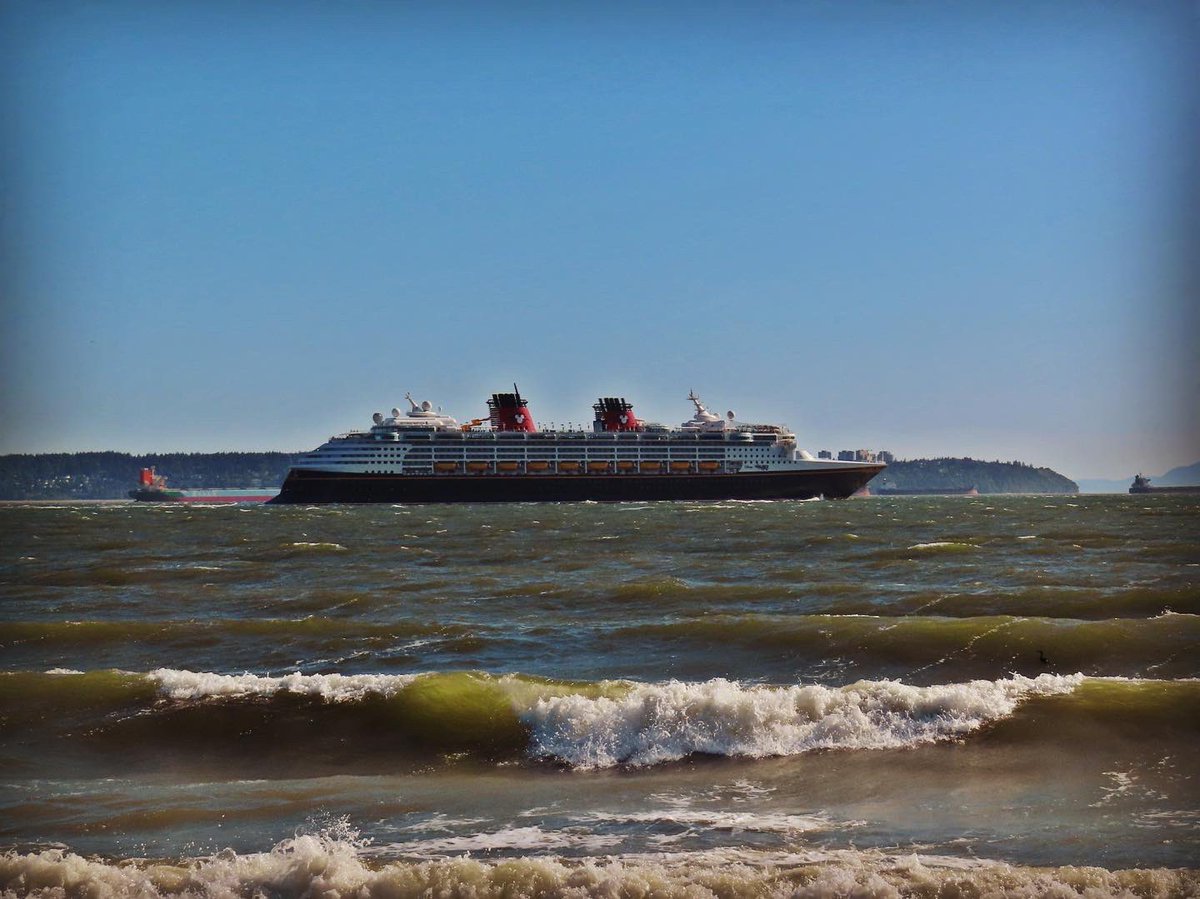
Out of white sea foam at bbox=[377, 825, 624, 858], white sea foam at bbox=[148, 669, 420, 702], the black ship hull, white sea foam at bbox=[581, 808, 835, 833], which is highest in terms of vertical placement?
the black ship hull

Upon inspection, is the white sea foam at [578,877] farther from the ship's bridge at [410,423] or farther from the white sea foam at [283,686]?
the ship's bridge at [410,423]

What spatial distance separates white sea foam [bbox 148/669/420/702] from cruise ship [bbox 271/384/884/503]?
85761mm

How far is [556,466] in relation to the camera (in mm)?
102750

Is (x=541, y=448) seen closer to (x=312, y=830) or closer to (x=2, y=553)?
(x=2, y=553)

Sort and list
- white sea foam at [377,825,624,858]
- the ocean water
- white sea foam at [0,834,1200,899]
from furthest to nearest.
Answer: white sea foam at [377,825,624,858], the ocean water, white sea foam at [0,834,1200,899]

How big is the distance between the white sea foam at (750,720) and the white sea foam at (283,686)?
6.76ft

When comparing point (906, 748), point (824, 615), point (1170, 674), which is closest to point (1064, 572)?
point (824, 615)

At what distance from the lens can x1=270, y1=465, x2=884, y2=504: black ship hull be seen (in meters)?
98.3

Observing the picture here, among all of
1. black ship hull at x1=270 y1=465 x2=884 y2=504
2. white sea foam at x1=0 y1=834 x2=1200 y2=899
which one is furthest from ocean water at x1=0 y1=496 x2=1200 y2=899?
black ship hull at x1=270 y1=465 x2=884 y2=504

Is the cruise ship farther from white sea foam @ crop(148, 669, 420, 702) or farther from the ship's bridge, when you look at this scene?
white sea foam @ crop(148, 669, 420, 702)

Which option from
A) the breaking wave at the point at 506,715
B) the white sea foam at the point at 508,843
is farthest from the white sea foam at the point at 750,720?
the white sea foam at the point at 508,843

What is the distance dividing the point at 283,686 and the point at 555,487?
87573 millimetres

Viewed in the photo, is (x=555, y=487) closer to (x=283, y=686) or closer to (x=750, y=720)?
(x=283, y=686)

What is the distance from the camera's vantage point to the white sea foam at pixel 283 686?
41.8ft
